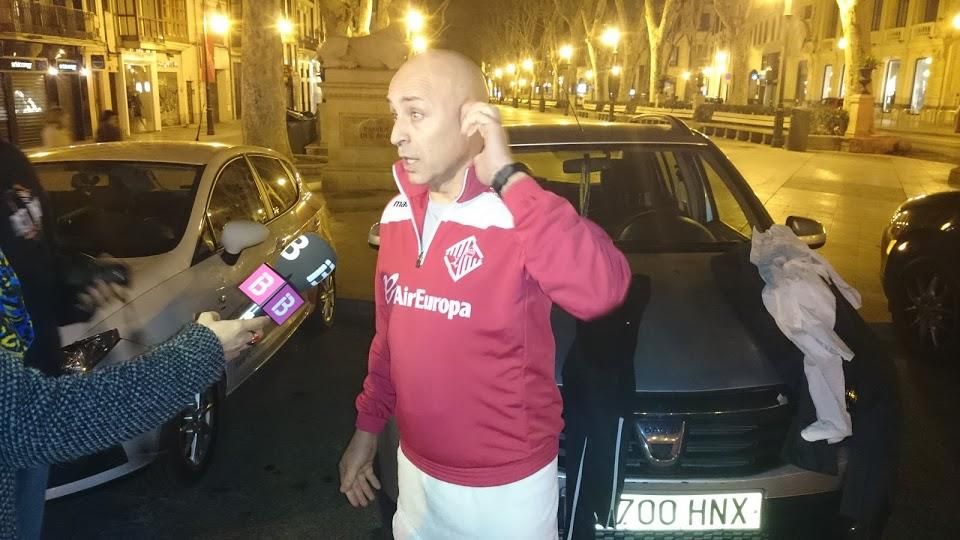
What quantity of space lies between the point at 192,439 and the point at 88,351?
2.59ft

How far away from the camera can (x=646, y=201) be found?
454 cm

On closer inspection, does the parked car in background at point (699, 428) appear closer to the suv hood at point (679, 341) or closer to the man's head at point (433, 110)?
the suv hood at point (679, 341)

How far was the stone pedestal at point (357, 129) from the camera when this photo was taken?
13.4 m

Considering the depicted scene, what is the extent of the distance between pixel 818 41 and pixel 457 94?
61399 millimetres

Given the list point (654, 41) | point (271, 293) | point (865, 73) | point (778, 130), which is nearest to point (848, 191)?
point (778, 130)

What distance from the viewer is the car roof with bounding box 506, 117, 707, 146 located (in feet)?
13.6

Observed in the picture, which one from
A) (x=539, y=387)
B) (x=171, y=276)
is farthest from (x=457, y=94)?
(x=171, y=276)

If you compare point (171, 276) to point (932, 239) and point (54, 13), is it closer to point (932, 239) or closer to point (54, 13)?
point (932, 239)

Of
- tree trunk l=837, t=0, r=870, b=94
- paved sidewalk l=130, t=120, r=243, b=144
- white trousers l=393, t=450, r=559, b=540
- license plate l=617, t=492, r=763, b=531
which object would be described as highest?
tree trunk l=837, t=0, r=870, b=94

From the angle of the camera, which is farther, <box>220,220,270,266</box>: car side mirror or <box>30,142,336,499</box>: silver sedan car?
<box>30,142,336,499</box>: silver sedan car

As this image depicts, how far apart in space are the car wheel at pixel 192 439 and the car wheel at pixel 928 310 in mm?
4768

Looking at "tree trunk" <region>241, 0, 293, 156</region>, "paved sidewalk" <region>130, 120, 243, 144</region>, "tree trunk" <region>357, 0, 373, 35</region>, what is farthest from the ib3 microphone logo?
"paved sidewalk" <region>130, 120, 243, 144</region>

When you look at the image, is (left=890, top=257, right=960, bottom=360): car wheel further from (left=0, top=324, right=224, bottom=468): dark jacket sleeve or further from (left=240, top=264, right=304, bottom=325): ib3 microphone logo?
(left=0, top=324, right=224, bottom=468): dark jacket sleeve

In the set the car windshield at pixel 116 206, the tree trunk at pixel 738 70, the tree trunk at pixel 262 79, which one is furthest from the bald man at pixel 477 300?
the tree trunk at pixel 738 70
